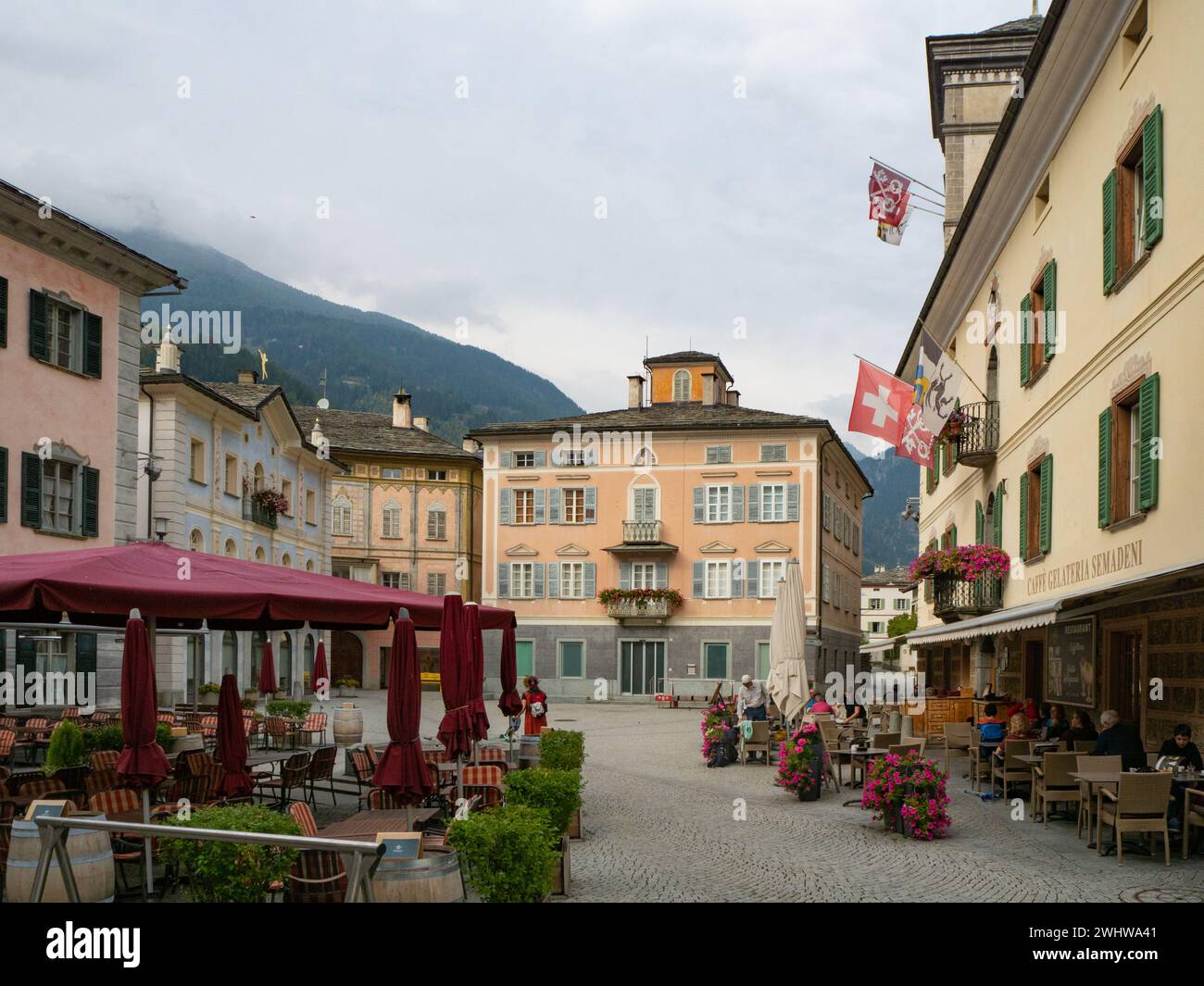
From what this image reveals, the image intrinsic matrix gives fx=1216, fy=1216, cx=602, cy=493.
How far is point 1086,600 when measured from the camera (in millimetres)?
12578

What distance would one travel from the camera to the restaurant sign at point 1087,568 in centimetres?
1399

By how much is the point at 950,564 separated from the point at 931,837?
9.17 meters

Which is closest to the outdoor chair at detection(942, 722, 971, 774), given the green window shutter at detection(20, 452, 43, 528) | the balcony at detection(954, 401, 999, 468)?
the balcony at detection(954, 401, 999, 468)

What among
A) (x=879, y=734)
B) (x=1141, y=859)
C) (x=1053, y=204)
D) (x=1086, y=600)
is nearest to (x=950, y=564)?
(x=879, y=734)

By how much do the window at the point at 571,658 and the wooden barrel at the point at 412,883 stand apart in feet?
132

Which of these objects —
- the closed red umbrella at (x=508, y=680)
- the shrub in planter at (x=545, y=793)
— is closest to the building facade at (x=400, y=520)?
the closed red umbrella at (x=508, y=680)

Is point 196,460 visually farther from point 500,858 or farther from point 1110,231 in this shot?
point 500,858

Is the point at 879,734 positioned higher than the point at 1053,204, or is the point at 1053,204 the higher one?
the point at 1053,204

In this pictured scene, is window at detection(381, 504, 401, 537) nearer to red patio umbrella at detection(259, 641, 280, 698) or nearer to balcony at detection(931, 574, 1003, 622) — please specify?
red patio umbrella at detection(259, 641, 280, 698)

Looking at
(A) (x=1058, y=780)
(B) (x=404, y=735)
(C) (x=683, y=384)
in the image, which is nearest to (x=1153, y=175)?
(A) (x=1058, y=780)

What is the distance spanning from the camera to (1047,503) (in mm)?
18078

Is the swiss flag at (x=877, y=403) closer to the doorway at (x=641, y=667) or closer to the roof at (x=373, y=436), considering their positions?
the doorway at (x=641, y=667)

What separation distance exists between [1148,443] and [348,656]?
4887 centimetres
